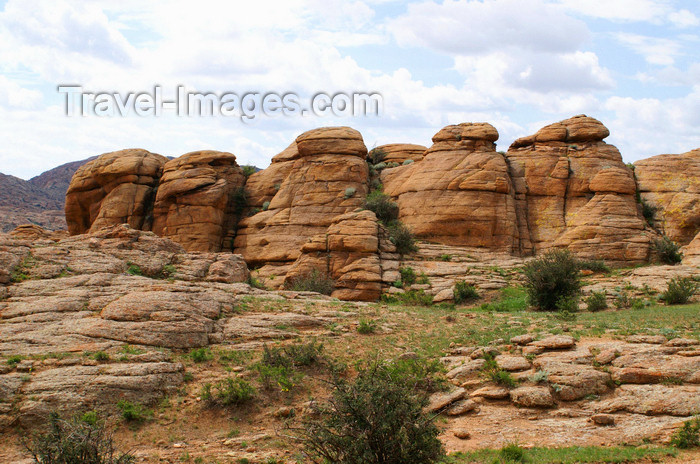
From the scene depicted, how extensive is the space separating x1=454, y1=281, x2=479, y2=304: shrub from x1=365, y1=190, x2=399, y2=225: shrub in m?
8.21

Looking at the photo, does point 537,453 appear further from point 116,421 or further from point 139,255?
point 139,255

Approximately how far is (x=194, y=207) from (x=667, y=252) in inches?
1075

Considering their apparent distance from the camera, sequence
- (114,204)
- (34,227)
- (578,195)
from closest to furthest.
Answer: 1. (34,227)
2. (578,195)
3. (114,204)

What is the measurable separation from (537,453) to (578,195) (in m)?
26.2

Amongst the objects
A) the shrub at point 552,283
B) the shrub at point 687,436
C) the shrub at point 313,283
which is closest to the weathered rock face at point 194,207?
the shrub at point 313,283

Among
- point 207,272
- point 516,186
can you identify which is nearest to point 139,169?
point 207,272

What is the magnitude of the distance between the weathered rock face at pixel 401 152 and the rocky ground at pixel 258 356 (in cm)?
1936

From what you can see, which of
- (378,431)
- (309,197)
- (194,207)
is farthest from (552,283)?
(194,207)

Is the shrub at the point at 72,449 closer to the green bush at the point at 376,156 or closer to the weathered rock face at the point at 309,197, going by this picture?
the weathered rock face at the point at 309,197

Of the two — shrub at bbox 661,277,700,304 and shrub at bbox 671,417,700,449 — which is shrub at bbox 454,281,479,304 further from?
shrub at bbox 671,417,700,449

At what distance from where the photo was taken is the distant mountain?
69781 millimetres

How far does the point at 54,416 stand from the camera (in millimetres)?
8906

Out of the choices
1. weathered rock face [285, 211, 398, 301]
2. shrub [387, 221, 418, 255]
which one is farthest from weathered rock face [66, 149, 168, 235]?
shrub [387, 221, 418, 255]

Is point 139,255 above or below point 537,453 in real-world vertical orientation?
above
